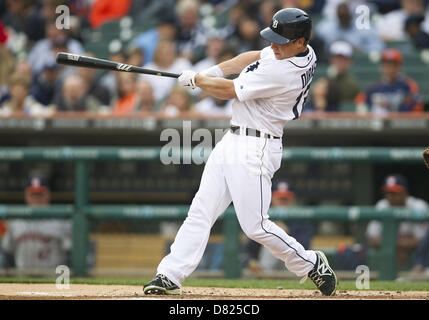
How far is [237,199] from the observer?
4863 millimetres

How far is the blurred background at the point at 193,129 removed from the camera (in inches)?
278

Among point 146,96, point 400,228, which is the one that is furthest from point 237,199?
point 146,96

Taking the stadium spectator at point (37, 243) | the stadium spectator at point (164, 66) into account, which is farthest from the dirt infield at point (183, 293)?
the stadium spectator at point (164, 66)

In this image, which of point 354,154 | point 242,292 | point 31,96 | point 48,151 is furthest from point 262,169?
point 31,96

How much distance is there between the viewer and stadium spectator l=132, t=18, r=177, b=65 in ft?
32.3

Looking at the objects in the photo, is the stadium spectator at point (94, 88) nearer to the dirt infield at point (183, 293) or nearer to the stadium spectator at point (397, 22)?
the stadium spectator at point (397, 22)

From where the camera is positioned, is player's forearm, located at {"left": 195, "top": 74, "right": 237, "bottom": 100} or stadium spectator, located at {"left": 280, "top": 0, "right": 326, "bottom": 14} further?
stadium spectator, located at {"left": 280, "top": 0, "right": 326, "bottom": 14}

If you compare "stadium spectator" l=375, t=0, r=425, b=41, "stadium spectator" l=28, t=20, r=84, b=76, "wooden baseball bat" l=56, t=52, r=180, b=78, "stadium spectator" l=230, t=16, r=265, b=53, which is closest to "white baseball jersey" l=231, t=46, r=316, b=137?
"wooden baseball bat" l=56, t=52, r=180, b=78

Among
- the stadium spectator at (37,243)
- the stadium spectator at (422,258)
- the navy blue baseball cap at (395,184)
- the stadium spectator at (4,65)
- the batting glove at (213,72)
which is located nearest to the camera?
the batting glove at (213,72)

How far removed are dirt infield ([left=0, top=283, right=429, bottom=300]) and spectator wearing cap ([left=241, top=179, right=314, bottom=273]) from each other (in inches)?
54.9

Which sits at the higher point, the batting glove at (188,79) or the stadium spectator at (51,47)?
the stadium spectator at (51,47)

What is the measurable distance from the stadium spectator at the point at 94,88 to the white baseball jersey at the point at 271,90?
436 cm

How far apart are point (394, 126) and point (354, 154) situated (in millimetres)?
637

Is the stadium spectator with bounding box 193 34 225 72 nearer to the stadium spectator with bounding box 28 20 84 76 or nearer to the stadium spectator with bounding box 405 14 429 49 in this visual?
the stadium spectator with bounding box 28 20 84 76
